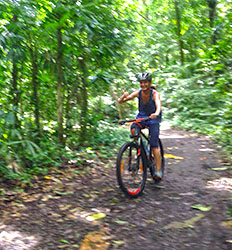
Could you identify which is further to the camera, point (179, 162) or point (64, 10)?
point (179, 162)

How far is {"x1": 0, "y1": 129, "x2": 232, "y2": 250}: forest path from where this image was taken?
12.0 feet

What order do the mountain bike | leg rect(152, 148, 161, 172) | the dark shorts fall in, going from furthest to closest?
1. leg rect(152, 148, 161, 172)
2. the dark shorts
3. the mountain bike

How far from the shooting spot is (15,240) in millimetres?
3613

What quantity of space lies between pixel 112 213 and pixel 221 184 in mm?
2390

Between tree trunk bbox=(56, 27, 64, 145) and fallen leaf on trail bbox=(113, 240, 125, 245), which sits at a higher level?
tree trunk bbox=(56, 27, 64, 145)

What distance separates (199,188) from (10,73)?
422cm

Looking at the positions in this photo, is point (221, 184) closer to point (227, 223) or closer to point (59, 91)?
point (227, 223)

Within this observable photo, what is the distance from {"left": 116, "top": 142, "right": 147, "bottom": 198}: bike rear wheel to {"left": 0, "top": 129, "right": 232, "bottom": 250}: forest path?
19 cm

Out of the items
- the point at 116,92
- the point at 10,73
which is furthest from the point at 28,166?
the point at 116,92

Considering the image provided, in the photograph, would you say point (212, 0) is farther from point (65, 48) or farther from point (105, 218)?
point (105, 218)

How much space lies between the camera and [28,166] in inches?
223

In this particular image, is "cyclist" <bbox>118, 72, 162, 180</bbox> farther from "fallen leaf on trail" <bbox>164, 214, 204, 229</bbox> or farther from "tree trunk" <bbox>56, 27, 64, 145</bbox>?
"tree trunk" <bbox>56, 27, 64, 145</bbox>

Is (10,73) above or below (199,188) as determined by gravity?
above

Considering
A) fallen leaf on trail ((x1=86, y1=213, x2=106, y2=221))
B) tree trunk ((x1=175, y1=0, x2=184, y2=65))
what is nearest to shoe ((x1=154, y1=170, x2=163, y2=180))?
fallen leaf on trail ((x1=86, y1=213, x2=106, y2=221))
